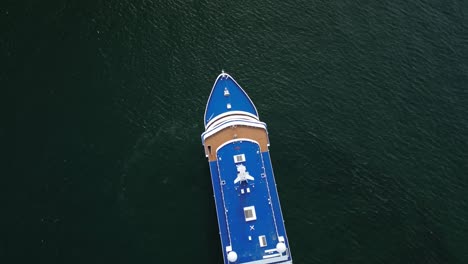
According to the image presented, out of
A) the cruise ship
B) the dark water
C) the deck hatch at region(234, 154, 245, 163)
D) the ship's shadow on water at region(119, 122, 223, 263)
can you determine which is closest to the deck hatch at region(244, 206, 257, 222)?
the cruise ship

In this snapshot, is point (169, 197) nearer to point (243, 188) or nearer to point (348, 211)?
point (243, 188)

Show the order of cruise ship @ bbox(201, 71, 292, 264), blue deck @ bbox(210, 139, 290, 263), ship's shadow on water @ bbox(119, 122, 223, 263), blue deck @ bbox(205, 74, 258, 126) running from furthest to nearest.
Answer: blue deck @ bbox(205, 74, 258, 126) → ship's shadow on water @ bbox(119, 122, 223, 263) → blue deck @ bbox(210, 139, 290, 263) → cruise ship @ bbox(201, 71, 292, 264)

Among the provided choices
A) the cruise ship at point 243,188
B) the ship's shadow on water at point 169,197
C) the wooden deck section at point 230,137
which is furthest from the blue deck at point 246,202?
the ship's shadow on water at point 169,197

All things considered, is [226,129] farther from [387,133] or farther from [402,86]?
[402,86]

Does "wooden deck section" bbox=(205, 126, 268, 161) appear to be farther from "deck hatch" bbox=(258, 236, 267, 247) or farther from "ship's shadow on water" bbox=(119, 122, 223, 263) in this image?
"deck hatch" bbox=(258, 236, 267, 247)

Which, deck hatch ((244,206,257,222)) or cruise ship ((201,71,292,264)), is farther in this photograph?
deck hatch ((244,206,257,222))

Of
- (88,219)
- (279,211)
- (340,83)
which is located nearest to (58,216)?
(88,219)
